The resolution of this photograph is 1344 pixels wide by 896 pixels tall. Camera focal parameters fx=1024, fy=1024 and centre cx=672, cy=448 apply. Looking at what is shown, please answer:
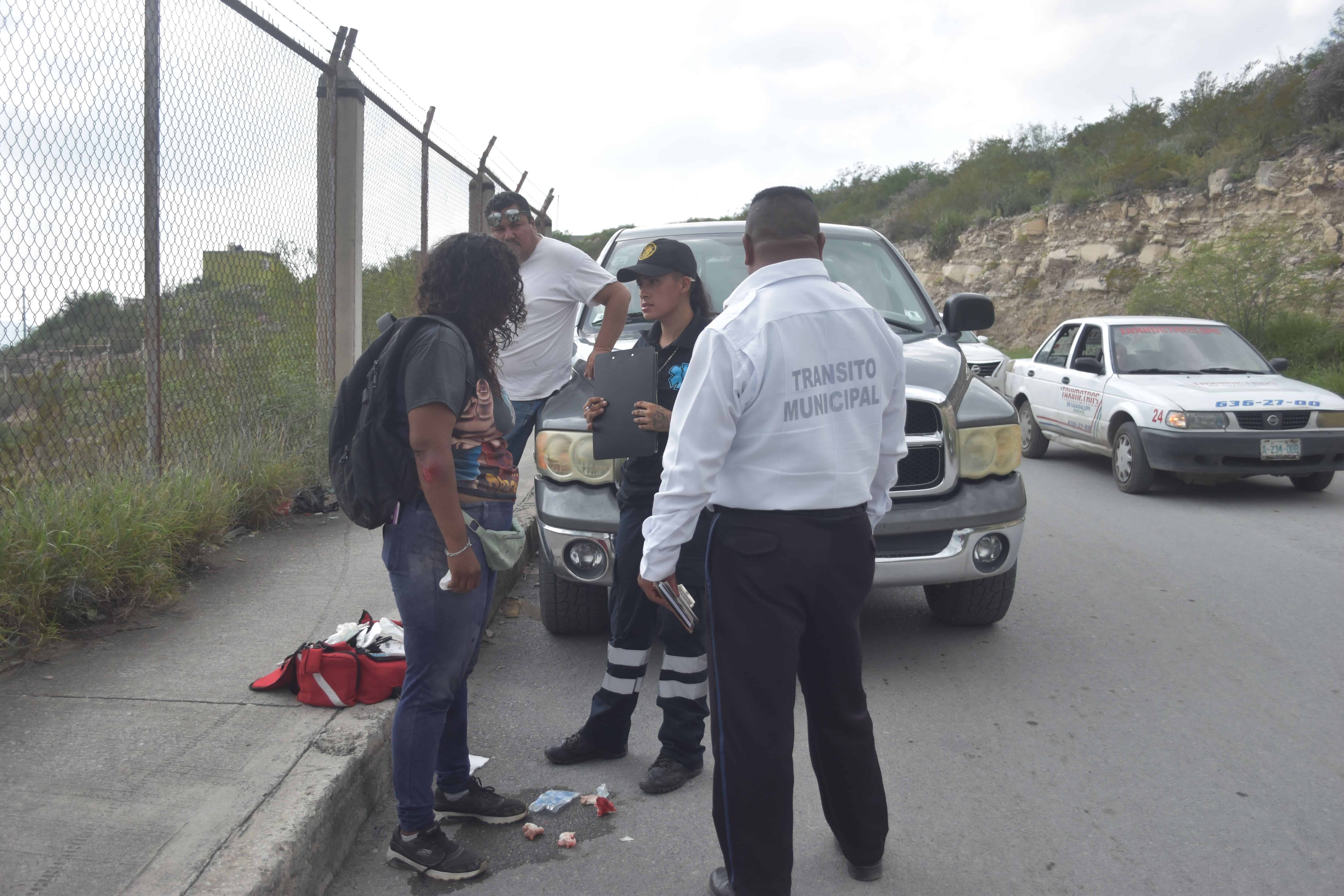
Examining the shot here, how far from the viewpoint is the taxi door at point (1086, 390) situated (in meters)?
9.93

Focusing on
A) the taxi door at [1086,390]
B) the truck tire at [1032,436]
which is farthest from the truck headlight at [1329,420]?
the truck tire at [1032,436]

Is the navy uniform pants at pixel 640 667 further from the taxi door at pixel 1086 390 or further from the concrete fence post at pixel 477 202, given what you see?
the concrete fence post at pixel 477 202

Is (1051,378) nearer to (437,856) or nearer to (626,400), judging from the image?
(626,400)

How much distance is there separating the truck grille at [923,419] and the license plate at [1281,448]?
5.41 meters

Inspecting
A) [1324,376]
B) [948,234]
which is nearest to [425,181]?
[1324,376]

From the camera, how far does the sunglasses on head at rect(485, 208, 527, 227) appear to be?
4504 mm

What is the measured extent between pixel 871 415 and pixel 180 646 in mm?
3071

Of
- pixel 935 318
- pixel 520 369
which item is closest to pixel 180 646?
pixel 520 369

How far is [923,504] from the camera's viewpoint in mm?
4488

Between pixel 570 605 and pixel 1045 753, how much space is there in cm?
221

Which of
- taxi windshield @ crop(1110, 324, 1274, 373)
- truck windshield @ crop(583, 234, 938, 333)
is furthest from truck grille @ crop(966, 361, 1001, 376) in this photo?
truck windshield @ crop(583, 234, 938, 333)

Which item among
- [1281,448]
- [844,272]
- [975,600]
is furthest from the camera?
[1281,448]

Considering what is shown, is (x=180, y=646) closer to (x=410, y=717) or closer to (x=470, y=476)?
(x=410, y=717)

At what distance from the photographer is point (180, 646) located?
4145 millimetres
